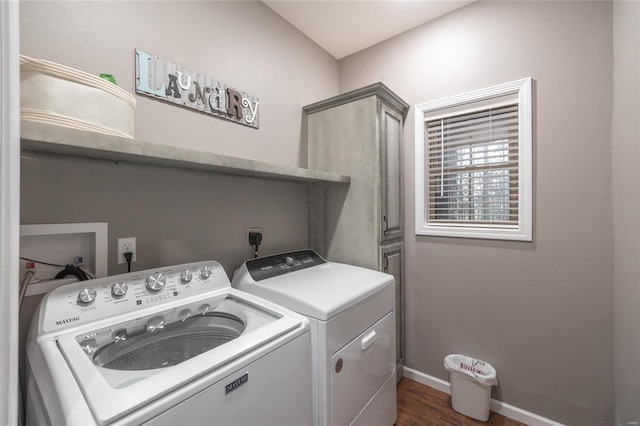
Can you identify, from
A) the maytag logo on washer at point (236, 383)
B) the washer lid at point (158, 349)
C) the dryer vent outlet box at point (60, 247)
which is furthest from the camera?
the dryer vent outlet box at point (60, 247)

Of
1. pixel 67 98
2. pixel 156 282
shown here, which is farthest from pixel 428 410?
pixel 67 98

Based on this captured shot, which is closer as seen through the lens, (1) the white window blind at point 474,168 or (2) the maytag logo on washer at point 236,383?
(2) the maytag logo on washer at point 236,383

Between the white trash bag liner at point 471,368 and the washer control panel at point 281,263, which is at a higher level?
the washer control panel at point 281,263

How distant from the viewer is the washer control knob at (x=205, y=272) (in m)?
1.27

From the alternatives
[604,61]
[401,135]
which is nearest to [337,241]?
[401,135]

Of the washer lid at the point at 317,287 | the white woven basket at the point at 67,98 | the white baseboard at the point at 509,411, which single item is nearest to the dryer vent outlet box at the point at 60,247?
the white woven basket at the point at 67,98

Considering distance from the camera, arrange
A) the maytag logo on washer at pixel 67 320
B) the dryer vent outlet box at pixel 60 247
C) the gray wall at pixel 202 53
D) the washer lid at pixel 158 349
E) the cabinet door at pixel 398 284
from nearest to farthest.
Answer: the washer lid at pixel 158 349, the maytag logo on washer at pixel 67 320, the dryer vent outlet box at pixel 60 247, the gray wall at pixel 202 53, the cabinet door at pixel 398 284

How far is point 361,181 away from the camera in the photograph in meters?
1.86

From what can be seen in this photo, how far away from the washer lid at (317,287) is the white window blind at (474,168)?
0.85 m

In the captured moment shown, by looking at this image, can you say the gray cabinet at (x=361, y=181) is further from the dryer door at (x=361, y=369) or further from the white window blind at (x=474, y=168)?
the dryer door at (x=361, y=369)

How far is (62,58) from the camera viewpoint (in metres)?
1.06

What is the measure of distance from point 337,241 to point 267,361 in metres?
1.23

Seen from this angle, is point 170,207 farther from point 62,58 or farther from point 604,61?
point 604,61

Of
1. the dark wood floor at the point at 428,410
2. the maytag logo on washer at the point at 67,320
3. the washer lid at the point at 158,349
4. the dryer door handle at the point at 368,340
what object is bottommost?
the dark wood floor at the point at 428,410
